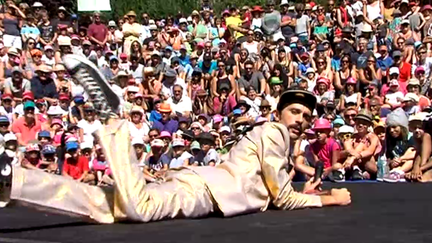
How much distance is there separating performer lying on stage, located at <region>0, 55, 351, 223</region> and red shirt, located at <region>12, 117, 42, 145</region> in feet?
18.4

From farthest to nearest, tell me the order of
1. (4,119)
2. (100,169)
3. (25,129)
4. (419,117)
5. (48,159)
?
(25,129) < (4,119) < (48,159) < (100,169) < (419,117)

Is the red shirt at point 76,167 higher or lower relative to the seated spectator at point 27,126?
lower

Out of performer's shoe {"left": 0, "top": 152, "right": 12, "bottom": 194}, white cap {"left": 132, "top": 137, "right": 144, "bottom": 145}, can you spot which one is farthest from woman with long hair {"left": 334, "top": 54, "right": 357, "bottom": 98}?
performer's shoe {"left": 0, "top": 152, "right": 12, "bottom": 194}

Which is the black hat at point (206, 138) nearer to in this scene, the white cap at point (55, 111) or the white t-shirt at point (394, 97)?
the white cap at point (55, 111)

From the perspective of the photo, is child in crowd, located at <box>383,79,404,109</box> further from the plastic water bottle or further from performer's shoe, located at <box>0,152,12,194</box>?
performer's shoe, located at <box>0,152,12,194</box>

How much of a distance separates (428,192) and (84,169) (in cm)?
394

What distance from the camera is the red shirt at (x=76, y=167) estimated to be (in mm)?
10008

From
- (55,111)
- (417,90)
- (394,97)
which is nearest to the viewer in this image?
(417,90)

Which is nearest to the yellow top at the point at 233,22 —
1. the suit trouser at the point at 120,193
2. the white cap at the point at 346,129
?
the white cap at the point at 346,129

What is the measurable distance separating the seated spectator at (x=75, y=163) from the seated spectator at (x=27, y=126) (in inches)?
48.0

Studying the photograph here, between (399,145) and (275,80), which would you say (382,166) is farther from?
(275,80)

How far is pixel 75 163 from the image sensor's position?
1009 cm

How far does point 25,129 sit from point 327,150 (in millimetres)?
3668

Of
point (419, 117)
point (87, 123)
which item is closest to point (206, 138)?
point (87, 123)
